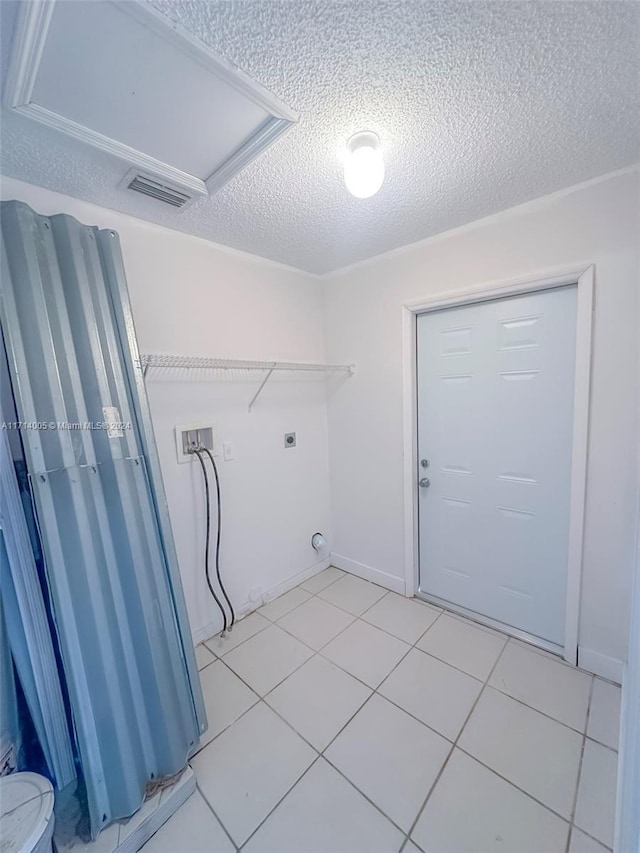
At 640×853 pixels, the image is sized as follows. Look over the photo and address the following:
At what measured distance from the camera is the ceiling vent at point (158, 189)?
142cm

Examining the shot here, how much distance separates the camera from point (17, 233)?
1170mm

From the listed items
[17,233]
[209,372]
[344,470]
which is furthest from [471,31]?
[344,470]

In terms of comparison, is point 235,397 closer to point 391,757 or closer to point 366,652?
point 366,652

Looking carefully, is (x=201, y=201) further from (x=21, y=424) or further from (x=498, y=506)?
(x=498, y=506)

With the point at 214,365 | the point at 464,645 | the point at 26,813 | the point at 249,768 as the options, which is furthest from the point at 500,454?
the point at 26,813

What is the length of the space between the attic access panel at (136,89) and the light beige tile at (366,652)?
2535mm

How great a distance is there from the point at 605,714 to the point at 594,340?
1.78 meters

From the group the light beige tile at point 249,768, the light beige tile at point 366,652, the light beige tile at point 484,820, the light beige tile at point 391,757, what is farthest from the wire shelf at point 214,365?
the light beige tile at point 484,820

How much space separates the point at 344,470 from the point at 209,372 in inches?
54.0

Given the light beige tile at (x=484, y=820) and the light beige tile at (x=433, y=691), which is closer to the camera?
the light beige tile at (x=484, y=820)

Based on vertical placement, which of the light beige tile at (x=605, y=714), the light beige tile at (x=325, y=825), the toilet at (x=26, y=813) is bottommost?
the light beige tile at (x=605, y=714)

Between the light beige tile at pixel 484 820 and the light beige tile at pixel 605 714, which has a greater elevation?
the light beige tile at pixel 484 820

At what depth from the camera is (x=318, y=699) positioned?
66.2 inches

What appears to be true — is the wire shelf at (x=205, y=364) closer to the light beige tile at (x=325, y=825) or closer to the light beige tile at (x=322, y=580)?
the light beige tile at (x=322, y=580)
